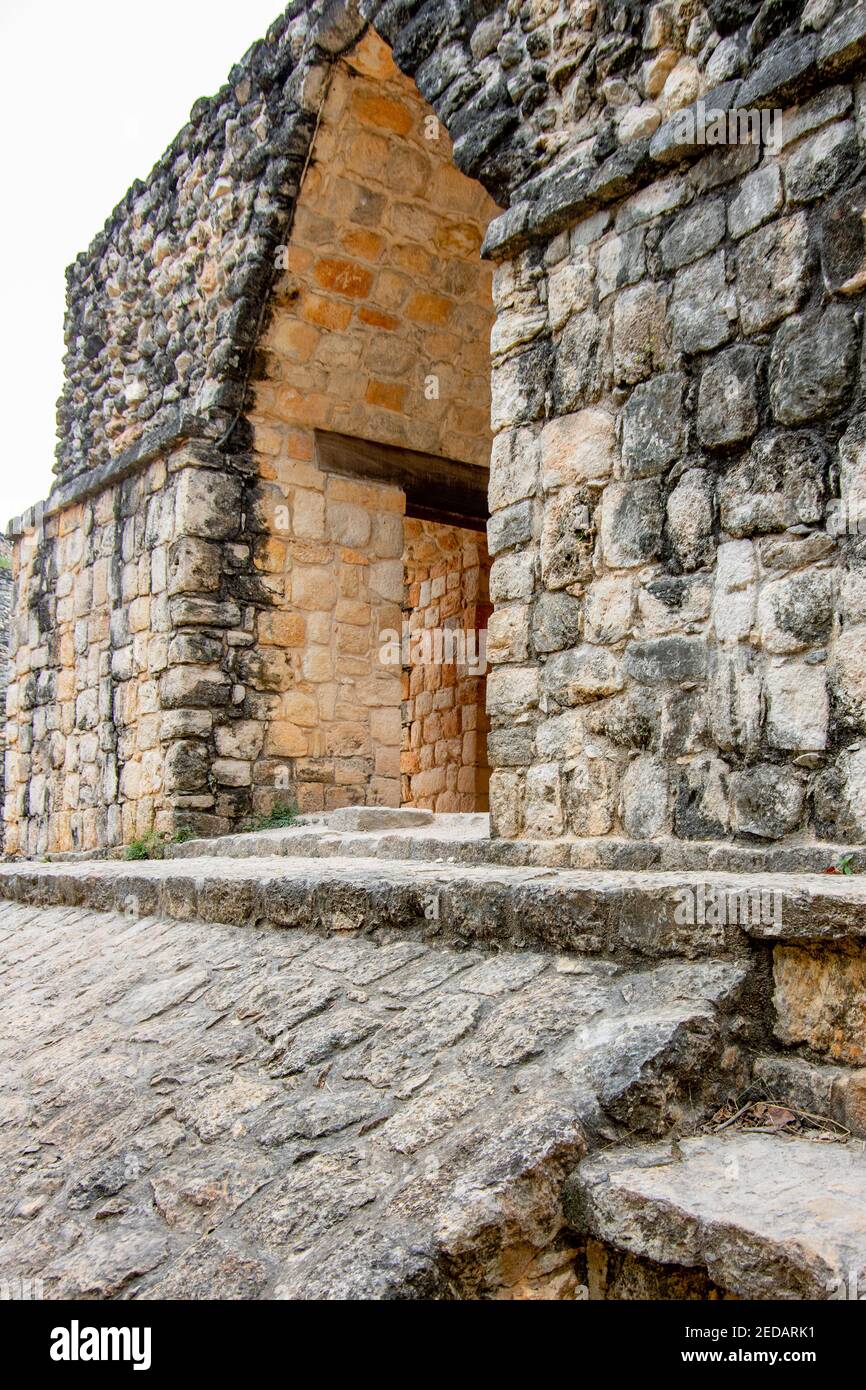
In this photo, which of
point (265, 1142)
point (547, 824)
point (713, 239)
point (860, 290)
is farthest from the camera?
point (547, 824)

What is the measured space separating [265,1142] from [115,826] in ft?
16.3

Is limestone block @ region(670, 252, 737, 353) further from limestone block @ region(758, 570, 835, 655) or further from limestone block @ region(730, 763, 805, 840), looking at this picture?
limestone block @ region(730, 763, 805, 840)

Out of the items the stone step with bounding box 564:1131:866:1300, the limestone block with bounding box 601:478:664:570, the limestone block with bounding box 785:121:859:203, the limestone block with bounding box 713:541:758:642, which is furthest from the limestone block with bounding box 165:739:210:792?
the stone step with bounding box 564:1131:866:1300

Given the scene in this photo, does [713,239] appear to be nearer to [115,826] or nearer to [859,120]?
[859,120]

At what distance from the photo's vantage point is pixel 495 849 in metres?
3.89

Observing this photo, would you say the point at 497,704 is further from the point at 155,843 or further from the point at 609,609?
the point at 155,843

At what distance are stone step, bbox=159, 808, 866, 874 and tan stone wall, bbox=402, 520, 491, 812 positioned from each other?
11.7 ft

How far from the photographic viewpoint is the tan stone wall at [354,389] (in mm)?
6438

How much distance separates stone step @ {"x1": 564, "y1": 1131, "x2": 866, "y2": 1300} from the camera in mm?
1587

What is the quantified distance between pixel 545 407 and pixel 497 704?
0.98 meters

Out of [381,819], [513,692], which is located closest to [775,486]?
[513,692]

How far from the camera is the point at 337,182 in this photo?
251 inches

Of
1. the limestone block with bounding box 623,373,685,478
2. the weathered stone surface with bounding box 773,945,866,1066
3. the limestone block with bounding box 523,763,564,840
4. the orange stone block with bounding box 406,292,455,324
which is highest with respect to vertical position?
the orange stone block with bounding box 406,292,455,324

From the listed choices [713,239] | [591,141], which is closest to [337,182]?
[591,141]
